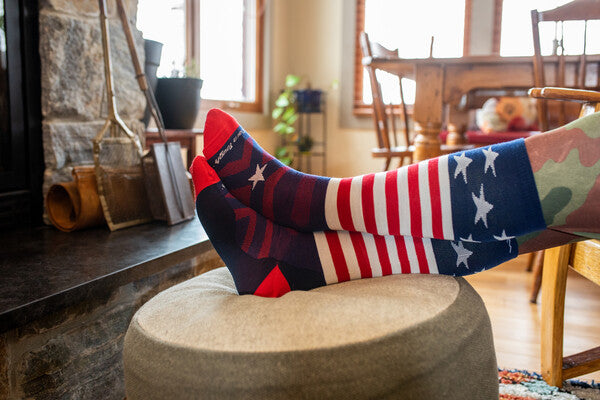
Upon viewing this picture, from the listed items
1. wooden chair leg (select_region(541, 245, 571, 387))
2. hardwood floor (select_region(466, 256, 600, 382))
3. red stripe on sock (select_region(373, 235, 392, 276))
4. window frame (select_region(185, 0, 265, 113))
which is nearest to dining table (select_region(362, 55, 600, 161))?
hardwood floor (select_region(466, 256, 600, 382))

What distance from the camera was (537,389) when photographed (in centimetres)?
109

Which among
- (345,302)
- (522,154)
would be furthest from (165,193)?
(522,154)

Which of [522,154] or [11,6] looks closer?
[522,154]

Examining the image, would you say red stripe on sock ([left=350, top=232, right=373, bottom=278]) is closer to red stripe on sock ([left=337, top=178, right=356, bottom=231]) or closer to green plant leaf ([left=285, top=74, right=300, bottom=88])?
red stripe on sock ([left=337, top=178, right=356, bottom=231])

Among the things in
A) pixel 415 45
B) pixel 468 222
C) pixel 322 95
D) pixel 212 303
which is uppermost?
pixel 415 45

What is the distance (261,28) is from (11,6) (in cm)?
278

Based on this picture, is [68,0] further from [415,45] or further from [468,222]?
[415,45]

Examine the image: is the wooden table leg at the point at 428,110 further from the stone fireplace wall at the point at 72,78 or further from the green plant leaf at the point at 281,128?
the green plant leaf at the point at 281,128

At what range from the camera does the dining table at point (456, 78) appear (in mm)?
1824

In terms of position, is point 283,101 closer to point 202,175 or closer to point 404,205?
point 202,175

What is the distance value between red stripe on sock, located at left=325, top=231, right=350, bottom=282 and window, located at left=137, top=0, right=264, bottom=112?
1.73 m

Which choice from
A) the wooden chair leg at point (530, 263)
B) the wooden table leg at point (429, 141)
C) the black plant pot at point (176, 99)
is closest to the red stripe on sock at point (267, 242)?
the wooden table leg at point (429, 141)

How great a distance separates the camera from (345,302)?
27.8 inches

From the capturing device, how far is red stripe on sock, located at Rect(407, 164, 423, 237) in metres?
0.76
